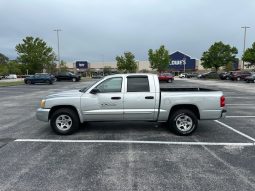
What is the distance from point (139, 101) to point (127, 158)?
6.43 feet

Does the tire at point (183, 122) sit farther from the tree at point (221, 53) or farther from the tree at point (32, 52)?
the tree at point (221, 53)

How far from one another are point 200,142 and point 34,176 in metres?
3.97

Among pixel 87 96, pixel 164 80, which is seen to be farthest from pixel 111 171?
pixel 164 80

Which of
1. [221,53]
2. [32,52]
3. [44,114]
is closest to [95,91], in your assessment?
[44,114]

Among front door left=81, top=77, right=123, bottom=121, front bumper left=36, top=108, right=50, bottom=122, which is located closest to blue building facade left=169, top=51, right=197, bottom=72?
front door left=81, top=77, right=123, bottom=121

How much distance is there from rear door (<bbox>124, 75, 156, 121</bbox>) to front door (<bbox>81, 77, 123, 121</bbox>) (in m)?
0.19

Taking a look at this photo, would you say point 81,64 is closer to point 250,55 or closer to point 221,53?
point 221,53

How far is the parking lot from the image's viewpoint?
3945 millimetres

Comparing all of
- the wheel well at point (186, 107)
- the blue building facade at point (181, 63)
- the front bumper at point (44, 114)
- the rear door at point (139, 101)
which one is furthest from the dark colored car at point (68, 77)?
the blue building facade at point (181, 63)

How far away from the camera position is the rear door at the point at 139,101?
21.5 ft

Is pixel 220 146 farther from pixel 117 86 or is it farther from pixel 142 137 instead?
pixel 117 86

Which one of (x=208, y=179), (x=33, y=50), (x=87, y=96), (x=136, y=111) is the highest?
(x=33, y=50)

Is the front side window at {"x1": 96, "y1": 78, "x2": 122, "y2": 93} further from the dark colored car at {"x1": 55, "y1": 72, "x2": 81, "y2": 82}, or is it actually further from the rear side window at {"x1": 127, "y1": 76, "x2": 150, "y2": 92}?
the dark colored car at {"x1": 55, "y1": 72, "x2": 81, "y2": 82}

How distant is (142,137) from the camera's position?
6480mm
